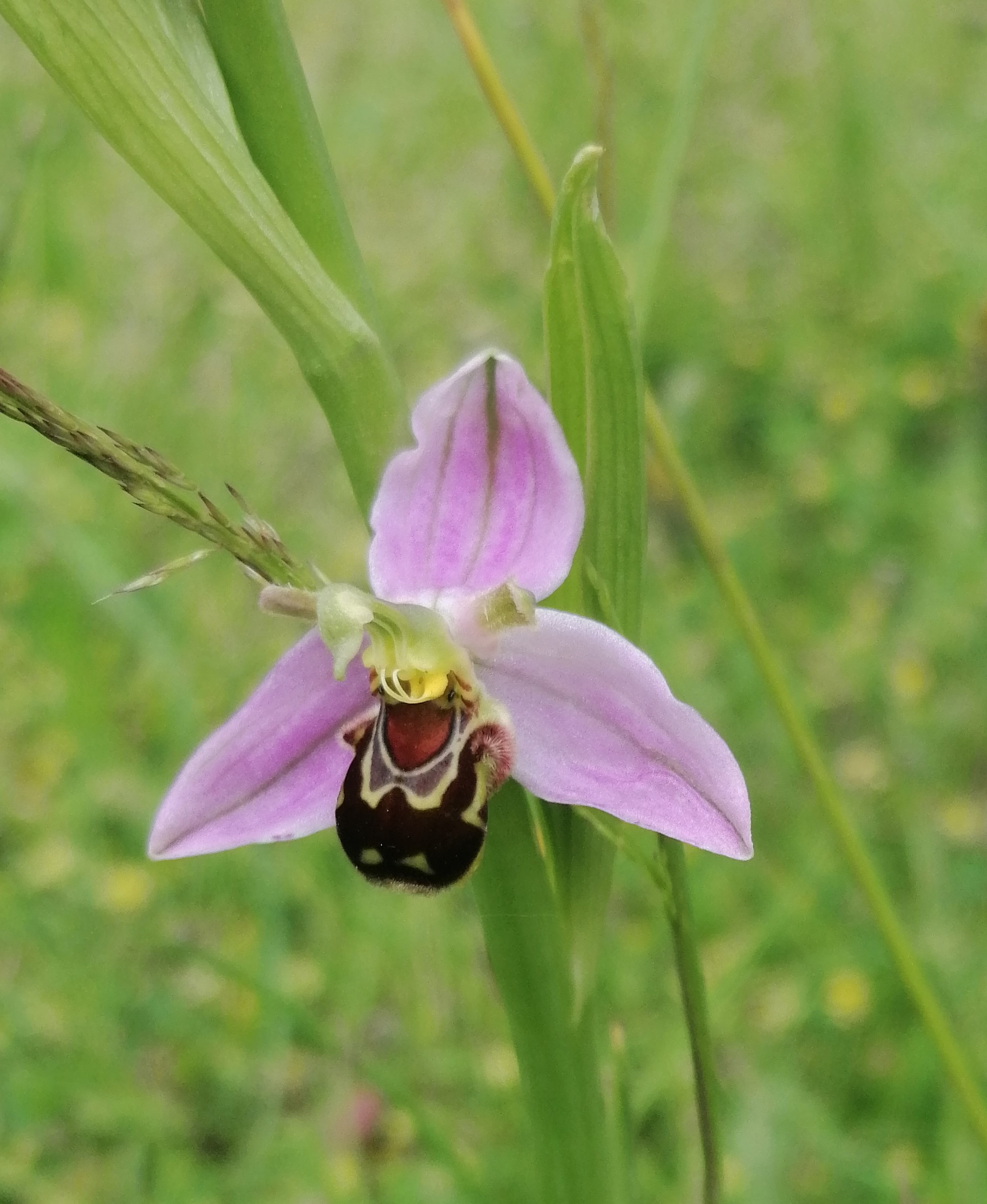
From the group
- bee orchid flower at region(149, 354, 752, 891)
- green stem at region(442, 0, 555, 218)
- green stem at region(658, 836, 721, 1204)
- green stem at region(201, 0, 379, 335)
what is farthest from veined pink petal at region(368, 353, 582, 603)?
green stem at region(442, 0, 555, 218)

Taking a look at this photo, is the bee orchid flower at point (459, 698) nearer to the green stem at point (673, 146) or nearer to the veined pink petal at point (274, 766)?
the veined pink petal at point (274, 766)

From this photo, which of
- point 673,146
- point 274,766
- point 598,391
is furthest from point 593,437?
point 673,146

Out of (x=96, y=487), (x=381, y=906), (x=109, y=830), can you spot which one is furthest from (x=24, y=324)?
(x=381, y=906)

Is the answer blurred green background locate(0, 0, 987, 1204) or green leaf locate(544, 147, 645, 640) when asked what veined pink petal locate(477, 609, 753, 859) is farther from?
blurred green background locate(0, 0, 987, 1204)

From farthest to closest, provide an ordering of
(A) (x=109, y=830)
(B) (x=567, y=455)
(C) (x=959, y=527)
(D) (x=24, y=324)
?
(D) (x=24, y=324), (C) (x=959, y=527), (A) (x=109, y=830), (B) (x=567, y=455)

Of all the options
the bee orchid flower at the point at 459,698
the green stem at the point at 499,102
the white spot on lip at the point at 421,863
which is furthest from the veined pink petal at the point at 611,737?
the green stem at the point at 499,102

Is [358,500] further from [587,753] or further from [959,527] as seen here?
[959,527]
